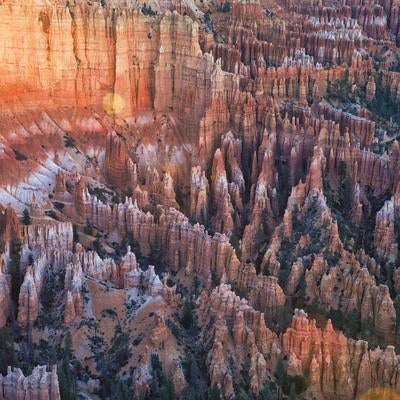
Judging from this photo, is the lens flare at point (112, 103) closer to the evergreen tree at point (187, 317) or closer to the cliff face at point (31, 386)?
the evergreen tree at point (187, 317)

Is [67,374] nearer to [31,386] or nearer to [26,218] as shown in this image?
[31,386]

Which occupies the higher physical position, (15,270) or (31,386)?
(15,270)

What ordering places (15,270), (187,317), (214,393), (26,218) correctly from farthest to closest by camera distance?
(26,218) → (15,270) → (187,317) → (214,393)

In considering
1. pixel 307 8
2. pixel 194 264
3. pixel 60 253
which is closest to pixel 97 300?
pixel 60 253

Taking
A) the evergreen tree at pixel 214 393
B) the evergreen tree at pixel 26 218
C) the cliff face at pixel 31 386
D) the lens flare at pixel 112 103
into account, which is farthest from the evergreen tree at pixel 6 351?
the lens flare at pixel 112 103

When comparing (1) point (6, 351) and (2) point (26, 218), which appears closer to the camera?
(1) point (6, 351)

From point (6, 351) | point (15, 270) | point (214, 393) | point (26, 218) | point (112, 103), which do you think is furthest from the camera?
point (112, 103)

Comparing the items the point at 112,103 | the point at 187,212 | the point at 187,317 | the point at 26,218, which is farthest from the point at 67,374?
the point at 112,103
